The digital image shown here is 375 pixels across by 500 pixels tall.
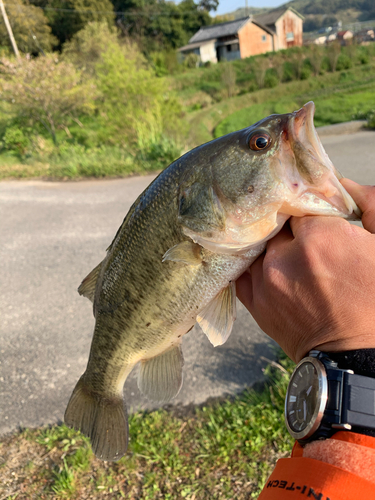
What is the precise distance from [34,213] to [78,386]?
7393mm

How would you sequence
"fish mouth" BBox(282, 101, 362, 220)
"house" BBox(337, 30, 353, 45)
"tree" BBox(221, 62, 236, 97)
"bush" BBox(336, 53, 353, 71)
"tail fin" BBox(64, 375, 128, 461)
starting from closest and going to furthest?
"fish mouth" BBox(282, 101, 362, 220) → "tail fin" BBox(64, 375, 128, 461) → "tree" BBox(221, 62, 236, 97) → "bush" BBox(336, 53, 353, 71) → "house" BBox(337, 30, 353, 45)

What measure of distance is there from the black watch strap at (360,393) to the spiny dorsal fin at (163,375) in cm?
103

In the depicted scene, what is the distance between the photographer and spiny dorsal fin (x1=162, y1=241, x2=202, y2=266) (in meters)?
1.50

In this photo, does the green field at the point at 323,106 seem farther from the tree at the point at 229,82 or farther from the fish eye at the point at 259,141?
the fish eye at the point at 259,141

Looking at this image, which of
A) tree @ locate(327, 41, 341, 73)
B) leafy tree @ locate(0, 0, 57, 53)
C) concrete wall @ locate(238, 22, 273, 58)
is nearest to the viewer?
tree @ locate(327, 41, 341, 73)

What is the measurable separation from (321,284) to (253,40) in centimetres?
5614

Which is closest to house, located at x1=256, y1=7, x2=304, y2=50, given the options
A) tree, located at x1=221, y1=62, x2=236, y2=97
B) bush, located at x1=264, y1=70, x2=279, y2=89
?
bush, located at x1=264, y1=70, x2=279, y2=89

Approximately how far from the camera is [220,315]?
5.45 feet

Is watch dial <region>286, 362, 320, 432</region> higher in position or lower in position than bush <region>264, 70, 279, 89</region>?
lower

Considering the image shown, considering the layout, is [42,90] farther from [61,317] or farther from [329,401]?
[329,401]

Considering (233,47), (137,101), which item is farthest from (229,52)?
(137,101)

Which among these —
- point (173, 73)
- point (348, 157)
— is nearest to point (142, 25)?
point (173, 73)

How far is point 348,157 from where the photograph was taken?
885 centimetres

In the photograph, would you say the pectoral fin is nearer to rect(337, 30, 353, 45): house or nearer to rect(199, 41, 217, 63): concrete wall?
rect(337, 30, 353, 45): house
